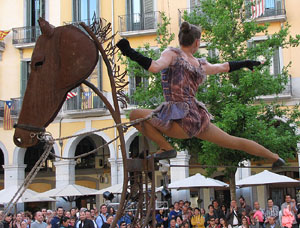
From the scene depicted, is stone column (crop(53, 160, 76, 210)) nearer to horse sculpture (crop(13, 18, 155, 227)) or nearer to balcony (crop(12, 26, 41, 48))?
balcony (crop(12, 26, 41, 48))

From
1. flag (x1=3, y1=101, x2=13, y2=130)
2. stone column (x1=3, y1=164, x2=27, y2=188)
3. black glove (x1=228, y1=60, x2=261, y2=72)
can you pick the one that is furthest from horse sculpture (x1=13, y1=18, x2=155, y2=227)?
stone column (x1=3, y1=164, x2=27, y2=188)

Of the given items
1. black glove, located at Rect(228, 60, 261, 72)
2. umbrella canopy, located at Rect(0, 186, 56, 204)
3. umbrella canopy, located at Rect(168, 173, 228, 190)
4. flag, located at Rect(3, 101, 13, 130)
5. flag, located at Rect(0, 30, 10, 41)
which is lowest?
umbrella canopy, located at Rect(0, 186, 56, 204)

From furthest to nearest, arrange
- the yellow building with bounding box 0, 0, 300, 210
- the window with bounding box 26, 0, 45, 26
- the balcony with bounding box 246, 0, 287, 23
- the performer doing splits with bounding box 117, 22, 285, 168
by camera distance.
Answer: the window with bounding box 26, 0, 45, 26
the yellow building with bounding box 0, 0, 300, 210
the balcony with bounding box 246, 0, 287, 23
the performer doing splits with bounding box 117, 22, 285, 168

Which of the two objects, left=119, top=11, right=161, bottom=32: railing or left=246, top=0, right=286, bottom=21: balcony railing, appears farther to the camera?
left=119, top=11, right=161, bottom=32: railing

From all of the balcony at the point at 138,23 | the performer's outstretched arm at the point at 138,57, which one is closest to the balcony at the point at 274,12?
the balcony at the point at 138,23

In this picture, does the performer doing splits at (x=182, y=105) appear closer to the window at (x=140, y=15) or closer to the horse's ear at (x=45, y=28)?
the horse's ear at (x=45, y=28)

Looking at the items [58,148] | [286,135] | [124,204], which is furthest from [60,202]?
[124,204]

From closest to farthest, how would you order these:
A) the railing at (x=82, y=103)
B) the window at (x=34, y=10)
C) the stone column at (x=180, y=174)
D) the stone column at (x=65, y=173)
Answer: the stone column at (x=180, y=174) < the stone column at (x=65, y=173) < the railing at (x=82, y=103) < the window at (x=34, y=10)

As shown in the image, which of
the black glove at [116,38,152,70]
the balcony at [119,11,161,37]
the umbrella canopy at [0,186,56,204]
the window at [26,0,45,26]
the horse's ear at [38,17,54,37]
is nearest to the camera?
the black glove at [116,38,152,70]

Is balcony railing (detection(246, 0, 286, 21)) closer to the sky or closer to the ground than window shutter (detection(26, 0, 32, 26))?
closer to the ground

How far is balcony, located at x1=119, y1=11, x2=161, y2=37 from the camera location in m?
21.6

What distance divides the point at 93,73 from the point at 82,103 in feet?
4.23

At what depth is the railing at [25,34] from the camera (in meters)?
23.3

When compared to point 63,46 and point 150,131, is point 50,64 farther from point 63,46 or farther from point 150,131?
point 150,131
